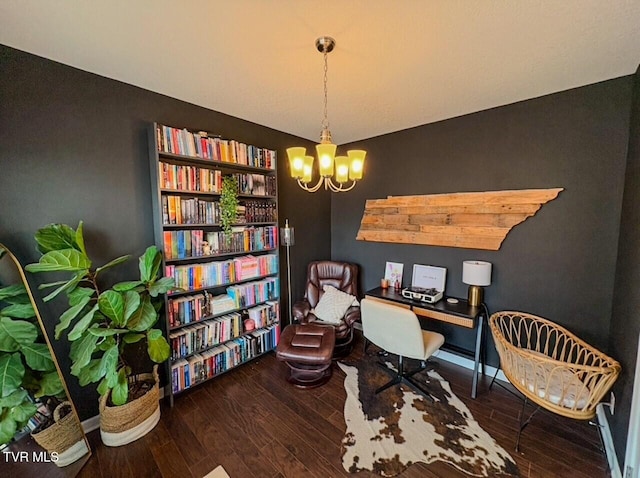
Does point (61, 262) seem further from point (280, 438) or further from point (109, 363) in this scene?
point (280, 438)

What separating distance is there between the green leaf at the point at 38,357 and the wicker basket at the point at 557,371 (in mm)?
2990

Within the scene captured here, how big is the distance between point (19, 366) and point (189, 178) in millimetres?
1587

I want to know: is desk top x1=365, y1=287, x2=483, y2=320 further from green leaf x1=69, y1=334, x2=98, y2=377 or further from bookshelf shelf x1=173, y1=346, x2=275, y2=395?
green leaf x1=69, y1=334, x2=98, y2=377

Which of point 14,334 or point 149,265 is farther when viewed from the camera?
point 149,265

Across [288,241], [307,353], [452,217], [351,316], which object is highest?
[452,217]

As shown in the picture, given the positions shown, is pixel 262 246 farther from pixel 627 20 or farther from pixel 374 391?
pixel 627 20

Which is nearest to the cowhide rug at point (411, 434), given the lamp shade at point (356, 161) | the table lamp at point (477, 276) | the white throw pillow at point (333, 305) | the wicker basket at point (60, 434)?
the white throw pillow at point (333, 305)

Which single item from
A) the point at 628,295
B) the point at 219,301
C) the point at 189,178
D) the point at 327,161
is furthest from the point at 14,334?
the point at 628,295

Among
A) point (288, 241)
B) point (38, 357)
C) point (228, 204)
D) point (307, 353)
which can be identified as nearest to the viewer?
point (38, 357)

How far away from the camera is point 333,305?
311 centimetres

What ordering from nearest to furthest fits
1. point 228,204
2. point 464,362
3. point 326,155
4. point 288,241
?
point 326,155 < point 228,204 < point 464,362 < point 288,241

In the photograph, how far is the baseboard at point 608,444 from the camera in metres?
1.59

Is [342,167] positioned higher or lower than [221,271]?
higher

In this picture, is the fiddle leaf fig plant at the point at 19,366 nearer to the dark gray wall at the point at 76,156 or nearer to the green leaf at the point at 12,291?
the green leaf at the point at 12,291
